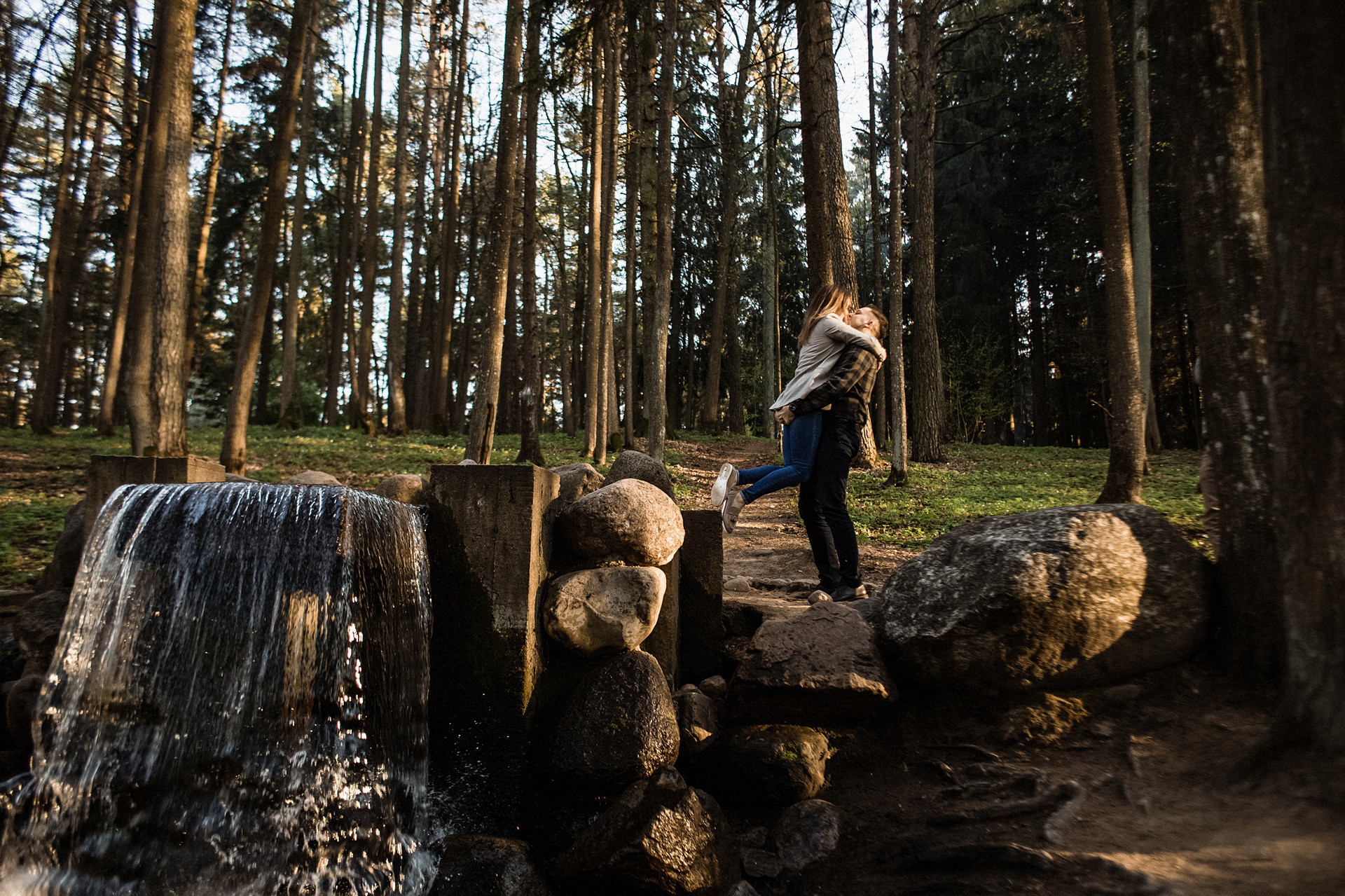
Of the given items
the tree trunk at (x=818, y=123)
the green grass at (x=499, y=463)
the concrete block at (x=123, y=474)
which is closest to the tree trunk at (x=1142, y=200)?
the green grass at (x=499, y=463)

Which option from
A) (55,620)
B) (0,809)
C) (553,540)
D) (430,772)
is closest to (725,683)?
(553,540)

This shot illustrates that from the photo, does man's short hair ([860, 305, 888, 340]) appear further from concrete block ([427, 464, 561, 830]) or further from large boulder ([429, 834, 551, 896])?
large boulder ([429, 834, 551, 896])

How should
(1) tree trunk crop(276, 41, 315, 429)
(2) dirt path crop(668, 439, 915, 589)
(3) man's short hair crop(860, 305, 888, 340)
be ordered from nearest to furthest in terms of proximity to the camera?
(3) man's short hair crop(860, 305, 888, 340) < (2) dirt path crop(668, 439, 915, 589) < (1) tree trunk crop(276, 41, 315, 429)

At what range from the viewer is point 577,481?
5562 millimetres

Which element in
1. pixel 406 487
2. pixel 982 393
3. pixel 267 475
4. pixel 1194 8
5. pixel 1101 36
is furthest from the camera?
pixel 982 393

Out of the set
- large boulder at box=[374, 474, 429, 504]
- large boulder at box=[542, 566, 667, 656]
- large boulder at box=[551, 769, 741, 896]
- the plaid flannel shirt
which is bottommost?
large boulder at box=[551, 769, 741, 896]

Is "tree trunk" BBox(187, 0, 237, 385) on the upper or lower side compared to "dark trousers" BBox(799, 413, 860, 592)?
upper

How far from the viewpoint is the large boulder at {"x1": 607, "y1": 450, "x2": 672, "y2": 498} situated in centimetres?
592

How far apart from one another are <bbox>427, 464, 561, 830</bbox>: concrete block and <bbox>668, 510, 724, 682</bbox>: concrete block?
106 cm

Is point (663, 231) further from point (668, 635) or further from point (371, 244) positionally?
point (371, 244)

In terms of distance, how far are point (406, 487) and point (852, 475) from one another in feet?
28.1

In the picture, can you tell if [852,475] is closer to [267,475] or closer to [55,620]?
[267,475]

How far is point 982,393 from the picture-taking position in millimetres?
24234

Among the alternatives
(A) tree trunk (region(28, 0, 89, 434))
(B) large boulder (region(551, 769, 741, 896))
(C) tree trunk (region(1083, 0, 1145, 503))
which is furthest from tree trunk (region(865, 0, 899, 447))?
(A) tree trunk (region(28, 0, 89, 434))
